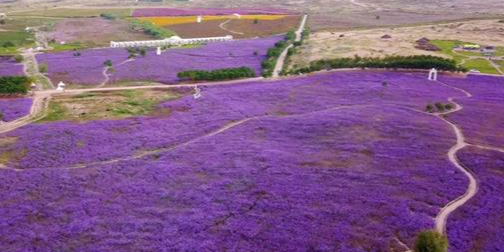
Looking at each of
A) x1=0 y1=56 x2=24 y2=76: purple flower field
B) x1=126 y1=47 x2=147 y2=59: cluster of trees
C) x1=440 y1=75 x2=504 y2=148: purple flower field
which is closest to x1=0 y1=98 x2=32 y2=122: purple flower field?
x1=0 y1=56 x2=24 y2=76: purple flower field

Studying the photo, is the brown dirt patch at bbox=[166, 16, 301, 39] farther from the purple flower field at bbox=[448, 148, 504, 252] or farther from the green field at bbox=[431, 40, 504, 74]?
the purple flower field at bbox=[448, 148, 504, 252]

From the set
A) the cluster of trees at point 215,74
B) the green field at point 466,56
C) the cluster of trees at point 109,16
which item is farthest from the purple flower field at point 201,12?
the cluster of trees at point 215,74

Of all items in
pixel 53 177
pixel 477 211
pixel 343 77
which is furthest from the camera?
pixel 343 77

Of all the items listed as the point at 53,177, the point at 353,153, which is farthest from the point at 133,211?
the point at 353,153

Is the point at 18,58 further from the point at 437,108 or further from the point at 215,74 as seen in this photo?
the point at 437,108

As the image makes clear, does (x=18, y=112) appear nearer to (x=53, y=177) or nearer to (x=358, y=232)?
(x=53, y=177)
